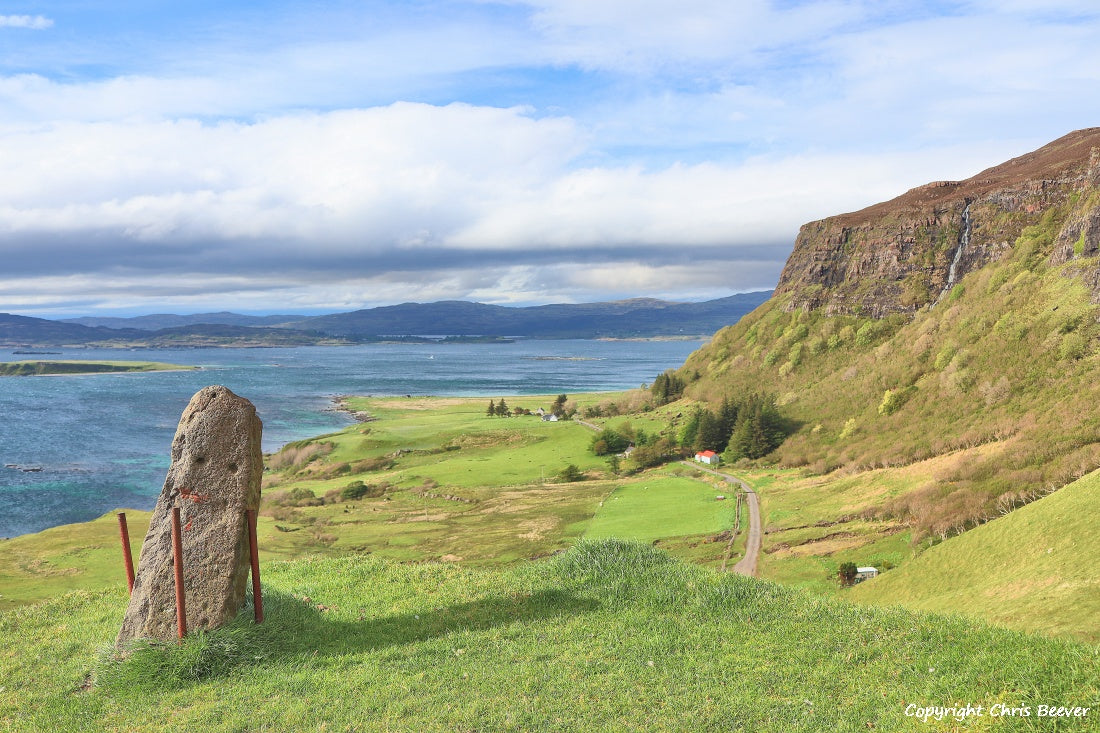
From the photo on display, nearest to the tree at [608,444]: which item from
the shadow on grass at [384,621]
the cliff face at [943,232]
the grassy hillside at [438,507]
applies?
the grassy hillside at [438,507]

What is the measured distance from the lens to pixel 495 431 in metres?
131

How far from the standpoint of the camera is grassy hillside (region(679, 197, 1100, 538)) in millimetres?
48656

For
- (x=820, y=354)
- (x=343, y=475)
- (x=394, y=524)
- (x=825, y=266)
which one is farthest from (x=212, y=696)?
(x=825, y=266)

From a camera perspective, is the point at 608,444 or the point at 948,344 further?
the point at 608,444

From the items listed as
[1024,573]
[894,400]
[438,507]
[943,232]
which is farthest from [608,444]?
[1024,573]

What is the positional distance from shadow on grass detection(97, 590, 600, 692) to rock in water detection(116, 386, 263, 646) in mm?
561

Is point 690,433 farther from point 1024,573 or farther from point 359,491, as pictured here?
point 1024,573

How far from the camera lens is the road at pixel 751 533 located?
48831 mm

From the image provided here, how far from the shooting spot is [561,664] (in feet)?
45.8

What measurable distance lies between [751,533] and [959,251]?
7093 cm

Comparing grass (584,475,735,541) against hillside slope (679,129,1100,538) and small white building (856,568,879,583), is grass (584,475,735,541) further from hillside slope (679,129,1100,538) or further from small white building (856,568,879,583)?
small white building (856,568,879,583)

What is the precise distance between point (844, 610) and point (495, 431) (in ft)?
381

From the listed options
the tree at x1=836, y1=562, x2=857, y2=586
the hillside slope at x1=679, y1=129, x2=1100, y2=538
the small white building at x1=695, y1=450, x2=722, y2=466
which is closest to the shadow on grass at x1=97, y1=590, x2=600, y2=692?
the tree at x1=836, y1=562, x2=857, y2=586

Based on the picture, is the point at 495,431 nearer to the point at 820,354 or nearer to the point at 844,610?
the point at 820,354
